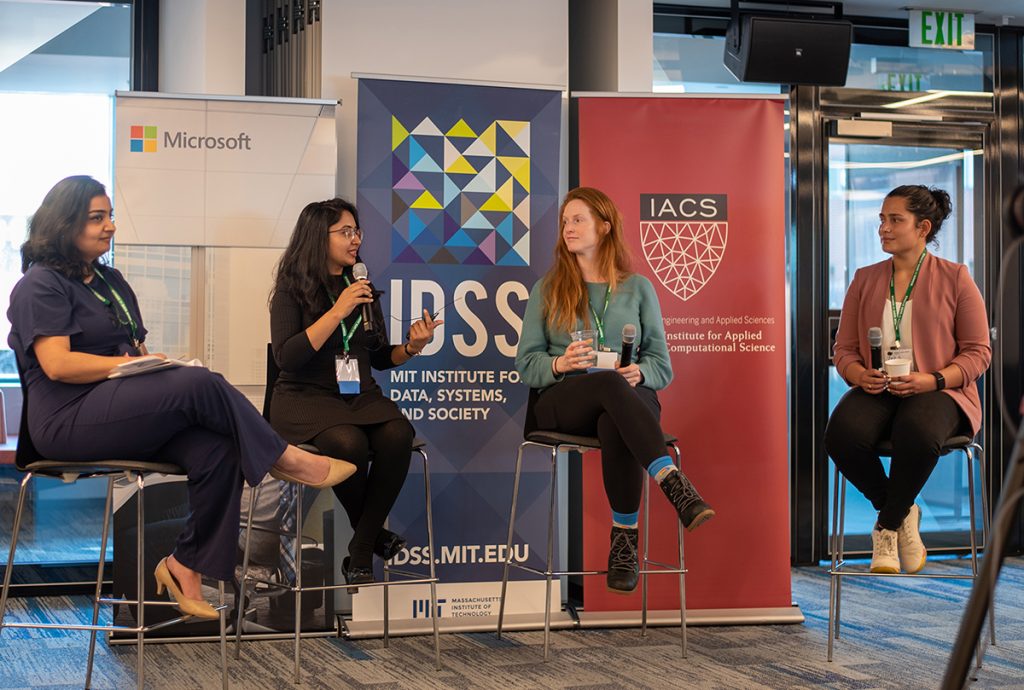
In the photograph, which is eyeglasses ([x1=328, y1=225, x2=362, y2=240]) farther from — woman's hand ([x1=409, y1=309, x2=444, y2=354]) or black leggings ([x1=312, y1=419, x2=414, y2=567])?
black leggings ([x1=312, y1=419, x2=414, y2=567])

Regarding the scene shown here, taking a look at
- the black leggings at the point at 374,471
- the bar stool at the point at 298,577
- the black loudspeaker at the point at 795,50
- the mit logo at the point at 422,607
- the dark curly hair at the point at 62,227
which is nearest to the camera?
the dark curly hair at the point at 62,227

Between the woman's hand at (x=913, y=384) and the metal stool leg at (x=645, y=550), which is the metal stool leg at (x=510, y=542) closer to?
the metal stool leg at (x=645, y=550)

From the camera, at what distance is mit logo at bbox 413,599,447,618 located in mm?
3928

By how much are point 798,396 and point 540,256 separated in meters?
1.75

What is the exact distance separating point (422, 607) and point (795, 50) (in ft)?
9.18

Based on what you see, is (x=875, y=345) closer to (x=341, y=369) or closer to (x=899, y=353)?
(x=899, y=353)

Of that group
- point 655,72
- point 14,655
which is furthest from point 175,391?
point 655,72

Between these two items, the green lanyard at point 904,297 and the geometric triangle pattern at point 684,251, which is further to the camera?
the geometric triangle pattern at point 684,251

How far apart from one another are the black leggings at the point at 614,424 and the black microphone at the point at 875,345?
743mm

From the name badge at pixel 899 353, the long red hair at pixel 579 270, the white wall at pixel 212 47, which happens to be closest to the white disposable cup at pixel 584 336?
the long red hair at pixel 579 270

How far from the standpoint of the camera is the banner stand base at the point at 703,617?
13.1ft

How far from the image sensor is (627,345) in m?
3.49

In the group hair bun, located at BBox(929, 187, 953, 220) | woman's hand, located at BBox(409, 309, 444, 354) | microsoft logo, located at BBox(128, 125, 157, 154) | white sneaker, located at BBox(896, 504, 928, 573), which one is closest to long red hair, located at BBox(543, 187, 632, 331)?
woman's hand, located at BBox(409, 309, 444, 354)

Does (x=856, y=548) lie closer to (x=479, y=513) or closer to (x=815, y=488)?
(x=815, y=488)
